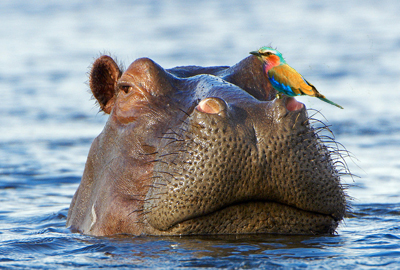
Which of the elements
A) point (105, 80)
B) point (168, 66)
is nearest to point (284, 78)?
point (105, 80)

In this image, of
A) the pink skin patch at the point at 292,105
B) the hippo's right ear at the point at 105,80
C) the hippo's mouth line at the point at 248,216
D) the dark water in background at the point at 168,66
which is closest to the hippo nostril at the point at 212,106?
the pink skin patch at the point at 292,105

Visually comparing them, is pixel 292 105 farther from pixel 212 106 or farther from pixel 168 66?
pixel 168 66

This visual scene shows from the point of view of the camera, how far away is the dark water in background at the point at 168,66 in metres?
4.72

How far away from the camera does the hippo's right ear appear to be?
610cm

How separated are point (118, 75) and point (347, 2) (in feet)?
97.2

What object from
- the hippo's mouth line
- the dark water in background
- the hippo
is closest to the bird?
the hippo

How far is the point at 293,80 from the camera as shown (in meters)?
4.65

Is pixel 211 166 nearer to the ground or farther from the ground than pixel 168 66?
nearer to the ground

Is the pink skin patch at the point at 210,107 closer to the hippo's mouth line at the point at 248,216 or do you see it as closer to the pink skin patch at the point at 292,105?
the pink skin patch at the point at 292,105

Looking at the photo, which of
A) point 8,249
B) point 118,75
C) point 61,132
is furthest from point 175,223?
point 61,132

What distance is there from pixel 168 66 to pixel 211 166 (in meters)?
13.2

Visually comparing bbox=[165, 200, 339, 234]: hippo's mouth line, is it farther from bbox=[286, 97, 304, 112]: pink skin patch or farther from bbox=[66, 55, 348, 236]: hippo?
bbox=[286, 97, 304, 112]: pink skin patch

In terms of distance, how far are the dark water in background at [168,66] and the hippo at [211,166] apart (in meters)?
0.18

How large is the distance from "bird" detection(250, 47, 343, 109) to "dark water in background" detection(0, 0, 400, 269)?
3.63ft
